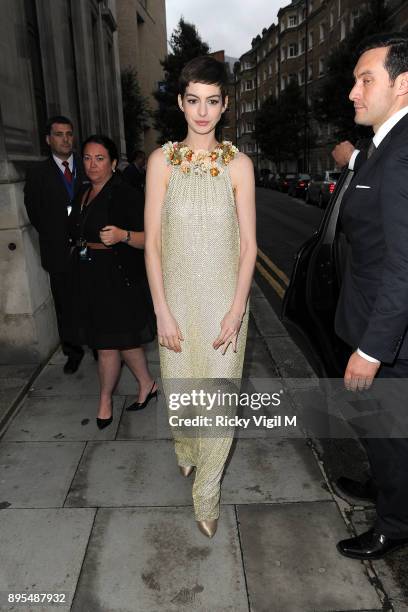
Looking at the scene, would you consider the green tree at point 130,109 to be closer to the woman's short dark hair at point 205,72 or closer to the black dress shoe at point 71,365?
the black dress shoe at point 71,365

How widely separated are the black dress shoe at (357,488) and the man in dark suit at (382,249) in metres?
0.44

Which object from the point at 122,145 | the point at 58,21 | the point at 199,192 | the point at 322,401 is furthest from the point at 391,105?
the point at 122,145

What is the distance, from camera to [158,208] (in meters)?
2.38

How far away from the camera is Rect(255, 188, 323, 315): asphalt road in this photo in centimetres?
830

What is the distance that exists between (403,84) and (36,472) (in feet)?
9.26

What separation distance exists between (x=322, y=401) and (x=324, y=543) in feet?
5.22

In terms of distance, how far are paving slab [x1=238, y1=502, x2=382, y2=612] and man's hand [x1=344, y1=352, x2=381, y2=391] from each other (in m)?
0.89

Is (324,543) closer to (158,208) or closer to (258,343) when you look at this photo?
(158,208)

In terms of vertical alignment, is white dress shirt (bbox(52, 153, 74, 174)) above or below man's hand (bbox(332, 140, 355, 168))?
above

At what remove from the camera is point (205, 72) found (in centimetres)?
223

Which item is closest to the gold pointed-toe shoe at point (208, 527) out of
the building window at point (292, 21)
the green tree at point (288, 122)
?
the green tree at point (288, 122)

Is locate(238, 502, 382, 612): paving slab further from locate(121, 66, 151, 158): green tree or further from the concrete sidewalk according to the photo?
locate(121, 66, 151, 158): green tree

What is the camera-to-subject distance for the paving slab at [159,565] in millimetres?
2156

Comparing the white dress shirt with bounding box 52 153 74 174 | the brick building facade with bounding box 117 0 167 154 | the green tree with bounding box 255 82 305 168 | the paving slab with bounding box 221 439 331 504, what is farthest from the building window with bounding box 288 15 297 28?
the paving slab with bounding box 221 439 331 504
